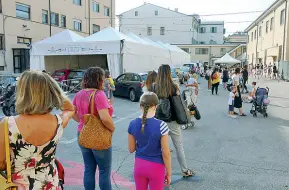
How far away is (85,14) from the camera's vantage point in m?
32.0

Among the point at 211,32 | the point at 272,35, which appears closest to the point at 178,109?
the point at 272,35

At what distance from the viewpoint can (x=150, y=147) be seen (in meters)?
2.83

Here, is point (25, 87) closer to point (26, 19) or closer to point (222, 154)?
point (222, 154)

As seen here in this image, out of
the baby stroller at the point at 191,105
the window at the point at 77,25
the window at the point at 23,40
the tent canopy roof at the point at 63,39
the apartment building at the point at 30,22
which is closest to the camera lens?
the baby stroller at the point at 191,105

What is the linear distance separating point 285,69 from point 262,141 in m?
20.8

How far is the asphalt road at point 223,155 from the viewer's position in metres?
4.38

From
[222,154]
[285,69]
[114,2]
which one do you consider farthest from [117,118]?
[114,2]

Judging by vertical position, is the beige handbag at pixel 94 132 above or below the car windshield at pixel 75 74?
below

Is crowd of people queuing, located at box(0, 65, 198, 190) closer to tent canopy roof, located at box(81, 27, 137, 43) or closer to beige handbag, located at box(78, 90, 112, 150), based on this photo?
beige handbag, located at box(78, 90, 112, 150)

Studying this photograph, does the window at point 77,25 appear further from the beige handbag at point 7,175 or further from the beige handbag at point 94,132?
the beige handbag at point 7,175

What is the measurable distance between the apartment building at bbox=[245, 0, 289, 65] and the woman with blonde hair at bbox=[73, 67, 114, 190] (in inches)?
1044

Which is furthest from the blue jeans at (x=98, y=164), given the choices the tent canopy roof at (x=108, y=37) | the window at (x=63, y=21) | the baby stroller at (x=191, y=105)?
the window at (x=63, y=21)

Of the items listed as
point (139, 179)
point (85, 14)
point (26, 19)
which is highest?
point (85, 14)

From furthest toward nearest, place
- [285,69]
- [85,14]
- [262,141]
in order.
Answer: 1. [85,14]
2. [285,69]
3. [262,141]
